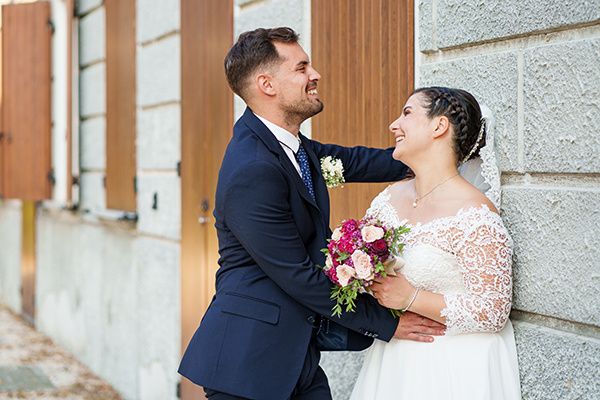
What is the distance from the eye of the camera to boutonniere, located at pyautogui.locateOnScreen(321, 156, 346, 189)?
3.57 meters

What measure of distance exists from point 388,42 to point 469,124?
2.98ft

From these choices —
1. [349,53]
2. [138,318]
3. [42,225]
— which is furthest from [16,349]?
[349,53]

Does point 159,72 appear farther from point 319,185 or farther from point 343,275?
point 343,275

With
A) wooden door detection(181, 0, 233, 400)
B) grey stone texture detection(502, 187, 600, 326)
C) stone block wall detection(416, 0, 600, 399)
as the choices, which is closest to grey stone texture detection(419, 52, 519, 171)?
stone block wall detection(416, 0, 600, 399)

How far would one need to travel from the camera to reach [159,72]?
22.0 ft

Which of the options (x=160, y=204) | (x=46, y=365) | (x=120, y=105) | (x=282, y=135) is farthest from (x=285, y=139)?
(x=46, y=365)

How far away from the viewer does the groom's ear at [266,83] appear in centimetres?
334

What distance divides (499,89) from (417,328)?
0.85 m

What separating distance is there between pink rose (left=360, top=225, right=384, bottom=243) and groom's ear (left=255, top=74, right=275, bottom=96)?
0.73m

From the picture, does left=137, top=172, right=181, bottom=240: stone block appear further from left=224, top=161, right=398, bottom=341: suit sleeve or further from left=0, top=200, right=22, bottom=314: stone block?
left=0, top=200, right=22, bottom=314: stone block

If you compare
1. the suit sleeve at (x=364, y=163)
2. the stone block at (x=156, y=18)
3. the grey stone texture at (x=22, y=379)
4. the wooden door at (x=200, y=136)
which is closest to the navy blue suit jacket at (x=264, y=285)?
the suit sleeve at (x=364, y=163)

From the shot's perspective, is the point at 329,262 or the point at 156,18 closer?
the point at 329,262

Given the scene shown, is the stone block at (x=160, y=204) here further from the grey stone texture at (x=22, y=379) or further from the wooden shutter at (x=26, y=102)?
the wooden shutter at (x=26, y=102)

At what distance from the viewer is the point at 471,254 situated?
9.63 feet
